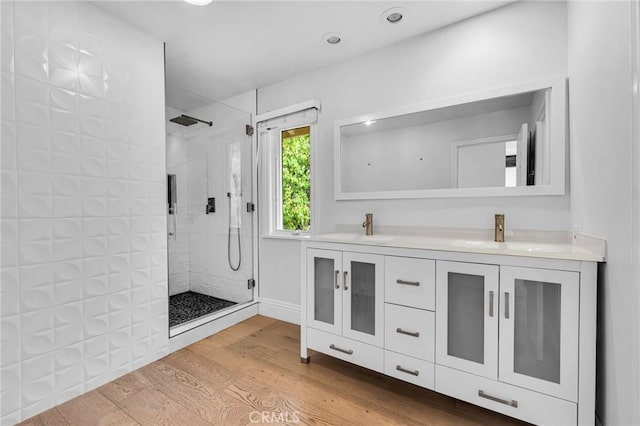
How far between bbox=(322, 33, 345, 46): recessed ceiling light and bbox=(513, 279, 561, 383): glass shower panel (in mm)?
1931

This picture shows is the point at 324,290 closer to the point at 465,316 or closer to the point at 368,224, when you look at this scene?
the point at 368,224

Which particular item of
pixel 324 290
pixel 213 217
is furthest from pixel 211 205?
pixel 324 290

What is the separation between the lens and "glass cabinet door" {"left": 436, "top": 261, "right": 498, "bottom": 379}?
1.38 m

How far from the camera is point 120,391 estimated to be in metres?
1.71

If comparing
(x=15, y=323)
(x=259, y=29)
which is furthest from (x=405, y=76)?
(x=15, y=323)

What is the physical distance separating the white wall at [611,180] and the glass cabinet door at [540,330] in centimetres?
11

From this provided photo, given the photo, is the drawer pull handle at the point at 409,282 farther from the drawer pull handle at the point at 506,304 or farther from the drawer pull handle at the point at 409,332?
the drawer pull handle at the point at 506,304

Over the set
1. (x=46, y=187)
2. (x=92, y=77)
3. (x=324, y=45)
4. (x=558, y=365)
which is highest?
(x=324, y=45)

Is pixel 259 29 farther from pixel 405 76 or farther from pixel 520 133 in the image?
pixel 520 133

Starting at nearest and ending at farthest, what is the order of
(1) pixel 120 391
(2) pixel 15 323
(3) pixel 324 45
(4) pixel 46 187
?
(2) pixel 15 323
(4) pixel 46 187
(1) pixel 120 391
(3) pixel 324 45

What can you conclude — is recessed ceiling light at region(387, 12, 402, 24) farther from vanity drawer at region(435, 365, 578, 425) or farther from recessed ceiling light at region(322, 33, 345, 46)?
vanity drawer at region(435, 365, 578, 425)

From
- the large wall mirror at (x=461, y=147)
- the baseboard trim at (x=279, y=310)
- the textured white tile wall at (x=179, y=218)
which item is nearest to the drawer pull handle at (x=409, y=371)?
the large wall mirror at (x=461, y=147)

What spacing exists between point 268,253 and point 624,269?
2527 mm

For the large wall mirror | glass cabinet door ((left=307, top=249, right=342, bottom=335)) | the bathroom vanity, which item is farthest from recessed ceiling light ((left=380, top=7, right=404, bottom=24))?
glass cabinet door ((left=307, top=249, right=342, bottom=335))
